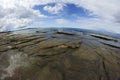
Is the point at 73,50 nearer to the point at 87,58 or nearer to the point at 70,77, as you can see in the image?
the point at 87,58

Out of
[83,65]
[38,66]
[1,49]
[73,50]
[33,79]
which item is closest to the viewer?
[33,79]

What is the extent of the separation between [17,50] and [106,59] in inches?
229

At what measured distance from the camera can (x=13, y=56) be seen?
9500mm

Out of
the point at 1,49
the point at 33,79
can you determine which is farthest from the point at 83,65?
the point at 1,49

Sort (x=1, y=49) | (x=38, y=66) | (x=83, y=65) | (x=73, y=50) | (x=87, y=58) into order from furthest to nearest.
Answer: (x=73, y=50), (x=1, y=49), (x=87, y=58), (x=83, y=65), (x=38, y=66)

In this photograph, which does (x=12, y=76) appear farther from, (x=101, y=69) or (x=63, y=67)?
(x=101, y=69)

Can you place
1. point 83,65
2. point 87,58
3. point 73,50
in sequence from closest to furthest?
1. point 83,65
2. point 87,58
3. point 73,50

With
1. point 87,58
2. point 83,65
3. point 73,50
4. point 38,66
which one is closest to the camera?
point 38,66

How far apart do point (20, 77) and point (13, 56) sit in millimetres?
2351

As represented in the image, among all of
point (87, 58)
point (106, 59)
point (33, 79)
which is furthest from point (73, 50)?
point (33, 79)

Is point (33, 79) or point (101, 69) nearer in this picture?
point (33, 79)

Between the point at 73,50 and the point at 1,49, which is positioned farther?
the point at 73,50

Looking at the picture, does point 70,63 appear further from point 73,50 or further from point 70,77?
point 73,50

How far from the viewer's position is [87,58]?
9.98 meters
